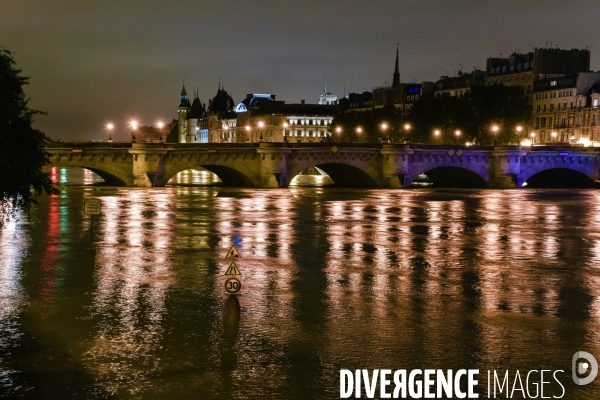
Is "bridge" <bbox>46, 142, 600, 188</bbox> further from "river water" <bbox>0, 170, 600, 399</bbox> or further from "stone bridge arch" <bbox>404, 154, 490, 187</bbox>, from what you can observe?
"river water" <bbox>0, 170, 600, 399</bbox>

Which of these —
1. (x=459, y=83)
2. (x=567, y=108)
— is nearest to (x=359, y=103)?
(x=459, y=83)

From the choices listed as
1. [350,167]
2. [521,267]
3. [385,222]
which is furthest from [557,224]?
[350,167]

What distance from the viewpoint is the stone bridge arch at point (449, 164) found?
275ft

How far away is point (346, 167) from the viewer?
8462 cm

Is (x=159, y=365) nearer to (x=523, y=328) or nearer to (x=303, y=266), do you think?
(x=523, y=328)

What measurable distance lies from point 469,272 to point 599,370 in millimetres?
11054

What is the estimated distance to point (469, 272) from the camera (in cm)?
2570

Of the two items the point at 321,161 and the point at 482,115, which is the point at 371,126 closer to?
the point at 482,115

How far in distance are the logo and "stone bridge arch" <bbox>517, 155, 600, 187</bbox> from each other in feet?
249

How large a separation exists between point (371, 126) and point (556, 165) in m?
52.1

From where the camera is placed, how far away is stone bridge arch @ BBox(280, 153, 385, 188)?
252ft

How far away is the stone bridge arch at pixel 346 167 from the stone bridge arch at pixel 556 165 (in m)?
18.1

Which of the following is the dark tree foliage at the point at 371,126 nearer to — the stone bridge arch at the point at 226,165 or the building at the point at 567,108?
the building at the point at 567,108

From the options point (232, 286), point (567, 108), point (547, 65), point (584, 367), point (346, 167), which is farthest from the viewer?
point (547, 65)
